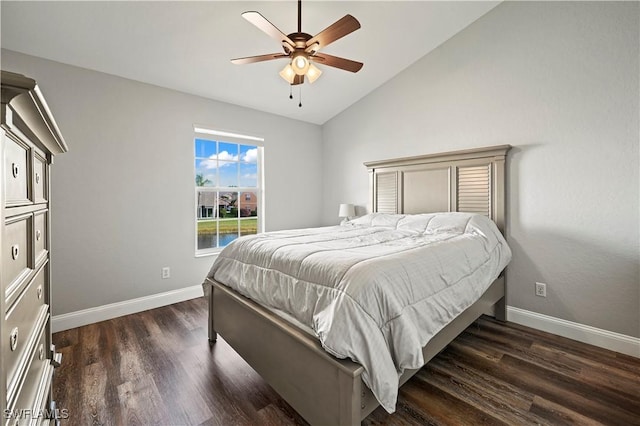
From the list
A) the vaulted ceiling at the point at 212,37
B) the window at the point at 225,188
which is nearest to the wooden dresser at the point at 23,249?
the vaulted ceiling at the point at 212,37

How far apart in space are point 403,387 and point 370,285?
→ 3.28ft

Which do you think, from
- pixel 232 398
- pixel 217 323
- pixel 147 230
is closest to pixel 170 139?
pixel 147 230

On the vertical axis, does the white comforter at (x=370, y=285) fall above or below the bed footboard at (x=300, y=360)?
above

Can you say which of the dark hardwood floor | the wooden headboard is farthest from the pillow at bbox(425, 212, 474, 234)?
the dark hardwood floor

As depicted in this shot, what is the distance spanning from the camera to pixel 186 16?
242cm

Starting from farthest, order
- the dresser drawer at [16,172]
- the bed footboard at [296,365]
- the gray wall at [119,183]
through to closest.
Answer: the gray wall at [119,183] → the bed footboard at [296,365] → the dresser drawer at [16,172]

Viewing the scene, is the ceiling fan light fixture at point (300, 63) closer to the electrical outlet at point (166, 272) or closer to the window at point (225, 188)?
the window at point (225, 188)

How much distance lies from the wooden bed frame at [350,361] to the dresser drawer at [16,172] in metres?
1.23

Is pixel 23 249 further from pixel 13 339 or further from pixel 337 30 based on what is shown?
pixel 337 30

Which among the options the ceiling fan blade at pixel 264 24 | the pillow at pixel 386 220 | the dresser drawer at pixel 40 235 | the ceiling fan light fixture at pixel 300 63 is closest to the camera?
the dresser drawer at pixel 40 235

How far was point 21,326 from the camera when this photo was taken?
889mm

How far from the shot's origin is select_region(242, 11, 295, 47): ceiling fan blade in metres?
1.82

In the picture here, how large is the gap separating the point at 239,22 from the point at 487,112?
260cm

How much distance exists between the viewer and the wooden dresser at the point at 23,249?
692 millimetres
